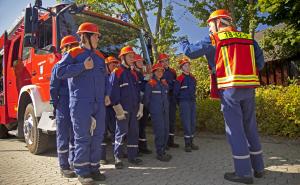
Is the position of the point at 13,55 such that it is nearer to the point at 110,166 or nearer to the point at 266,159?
the point at 110,166

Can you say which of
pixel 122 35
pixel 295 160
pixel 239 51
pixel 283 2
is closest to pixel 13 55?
pixel 122 35

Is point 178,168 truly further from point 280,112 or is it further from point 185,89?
point 280,112

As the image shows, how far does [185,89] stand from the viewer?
6684 mm

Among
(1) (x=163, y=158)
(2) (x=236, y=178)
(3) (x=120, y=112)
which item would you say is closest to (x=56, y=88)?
(3) (x=120, y=112)

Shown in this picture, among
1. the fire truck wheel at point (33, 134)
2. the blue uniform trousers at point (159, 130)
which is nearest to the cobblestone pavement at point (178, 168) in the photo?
the fire truck wheel at point (33, 134)

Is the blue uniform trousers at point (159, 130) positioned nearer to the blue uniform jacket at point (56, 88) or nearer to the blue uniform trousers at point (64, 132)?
the blue uniform trousers at point (64, 132)

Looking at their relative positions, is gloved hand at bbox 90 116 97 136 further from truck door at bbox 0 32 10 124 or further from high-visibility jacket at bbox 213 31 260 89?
truck door at bbox 0 32 10 124

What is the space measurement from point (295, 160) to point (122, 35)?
4.21 m

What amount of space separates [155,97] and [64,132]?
1764 mm

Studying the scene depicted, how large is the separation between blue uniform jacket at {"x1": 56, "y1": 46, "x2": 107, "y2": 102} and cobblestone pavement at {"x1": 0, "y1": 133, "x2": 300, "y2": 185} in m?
1.27

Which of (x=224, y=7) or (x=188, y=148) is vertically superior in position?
(x=224, y=7)

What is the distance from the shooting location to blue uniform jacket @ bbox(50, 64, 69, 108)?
16.1 feet

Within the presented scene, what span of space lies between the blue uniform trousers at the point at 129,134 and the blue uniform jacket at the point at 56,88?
106 centimetres

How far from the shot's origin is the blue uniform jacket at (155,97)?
19.4 feet
